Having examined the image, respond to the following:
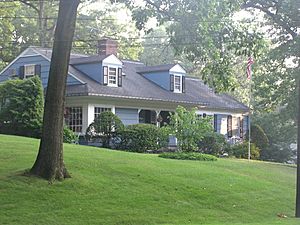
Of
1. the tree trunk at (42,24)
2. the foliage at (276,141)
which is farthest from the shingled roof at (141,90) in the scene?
the tree trunk at (42,24)

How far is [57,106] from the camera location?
48.9 ft

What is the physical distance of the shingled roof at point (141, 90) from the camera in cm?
3291

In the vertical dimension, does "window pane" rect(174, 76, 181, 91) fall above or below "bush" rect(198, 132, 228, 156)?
above

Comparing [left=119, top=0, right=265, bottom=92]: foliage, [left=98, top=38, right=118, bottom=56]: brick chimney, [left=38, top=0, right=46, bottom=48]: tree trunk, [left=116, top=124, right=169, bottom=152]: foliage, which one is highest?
[left=38, top=0, right=46, bottom=48]: tree trunk

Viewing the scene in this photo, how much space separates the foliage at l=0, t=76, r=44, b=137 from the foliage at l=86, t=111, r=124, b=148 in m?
3.45

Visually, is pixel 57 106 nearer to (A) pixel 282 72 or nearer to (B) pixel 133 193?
(B) pixel 133 193

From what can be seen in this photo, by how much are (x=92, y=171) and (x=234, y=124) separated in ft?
96.6

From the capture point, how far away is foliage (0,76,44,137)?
90.6 ft

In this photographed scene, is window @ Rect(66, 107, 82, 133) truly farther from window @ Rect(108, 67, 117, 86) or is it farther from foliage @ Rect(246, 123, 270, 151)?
foliage @ Rect(246, 123, 270, 151)

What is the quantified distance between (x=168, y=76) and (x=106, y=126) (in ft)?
35.4

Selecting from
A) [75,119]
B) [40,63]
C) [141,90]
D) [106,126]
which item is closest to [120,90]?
[141,90]

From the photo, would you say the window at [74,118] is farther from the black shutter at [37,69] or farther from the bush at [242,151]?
the bush at [242,151]

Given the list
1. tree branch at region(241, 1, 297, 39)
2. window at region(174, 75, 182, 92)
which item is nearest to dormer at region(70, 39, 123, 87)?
window at region(174, 75, 182, 92)

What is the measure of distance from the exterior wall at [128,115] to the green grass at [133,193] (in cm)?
1268
